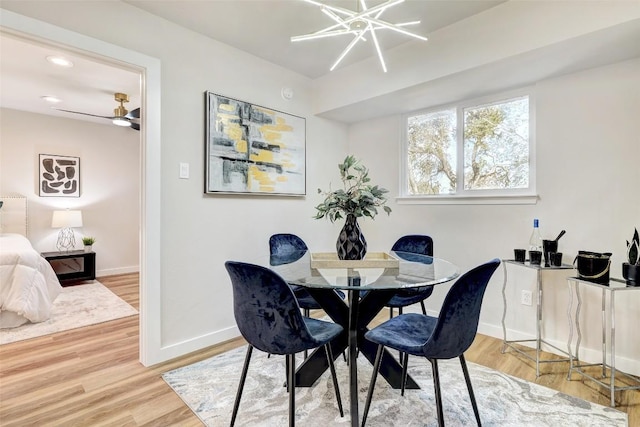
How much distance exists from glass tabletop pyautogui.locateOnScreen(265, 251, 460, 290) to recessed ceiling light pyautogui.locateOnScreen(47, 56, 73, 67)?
268 cm

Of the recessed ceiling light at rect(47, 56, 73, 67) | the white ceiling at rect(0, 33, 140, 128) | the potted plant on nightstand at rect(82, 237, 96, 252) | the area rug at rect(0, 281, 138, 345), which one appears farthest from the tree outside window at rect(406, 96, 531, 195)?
the potted plant on nightstand at rect(82, 237, 96, 252)

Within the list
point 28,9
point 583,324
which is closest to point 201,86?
point 28,9

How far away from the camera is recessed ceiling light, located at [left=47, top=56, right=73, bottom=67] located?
279 cm

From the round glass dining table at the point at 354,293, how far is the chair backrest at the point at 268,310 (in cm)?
19

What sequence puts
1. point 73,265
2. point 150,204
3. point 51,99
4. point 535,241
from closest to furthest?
point 150,204 < point 535,241 < point 51,99 < point 73,265

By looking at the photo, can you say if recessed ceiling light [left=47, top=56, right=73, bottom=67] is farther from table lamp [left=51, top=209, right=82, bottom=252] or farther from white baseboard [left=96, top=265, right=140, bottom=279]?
white baseboard [left=96, top=265, right=140, bottom=279]

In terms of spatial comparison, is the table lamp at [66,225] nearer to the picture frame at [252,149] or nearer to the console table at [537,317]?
the picture frame at [252,149]

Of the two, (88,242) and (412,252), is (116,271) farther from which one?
(412,252)

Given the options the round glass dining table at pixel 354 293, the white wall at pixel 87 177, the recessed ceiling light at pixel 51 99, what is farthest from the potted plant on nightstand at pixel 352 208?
the white wall at pixel 87 177

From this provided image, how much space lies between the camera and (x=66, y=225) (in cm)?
446

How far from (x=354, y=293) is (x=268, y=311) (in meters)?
0.48

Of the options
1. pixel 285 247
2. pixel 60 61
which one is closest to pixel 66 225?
pixel 60 61

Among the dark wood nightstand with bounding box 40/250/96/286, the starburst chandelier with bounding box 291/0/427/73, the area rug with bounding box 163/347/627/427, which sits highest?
the starburst chandelier with bounding box 291/0/427/73

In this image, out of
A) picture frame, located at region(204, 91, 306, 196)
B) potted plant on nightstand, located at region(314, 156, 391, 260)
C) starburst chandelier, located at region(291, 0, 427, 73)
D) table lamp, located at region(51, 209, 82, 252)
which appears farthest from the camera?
table lamp, located at region(51, 209, 82, 252)
